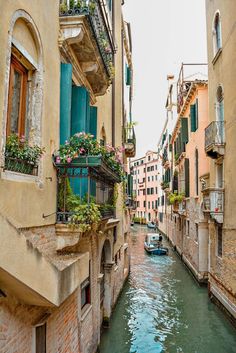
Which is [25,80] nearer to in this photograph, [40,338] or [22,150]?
[22,150]

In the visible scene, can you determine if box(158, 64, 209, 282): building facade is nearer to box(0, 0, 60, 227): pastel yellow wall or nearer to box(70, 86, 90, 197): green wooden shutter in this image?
box(70, 86, 90, 197): green wooden shutter

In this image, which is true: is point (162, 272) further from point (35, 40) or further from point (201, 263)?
point (35, 40)

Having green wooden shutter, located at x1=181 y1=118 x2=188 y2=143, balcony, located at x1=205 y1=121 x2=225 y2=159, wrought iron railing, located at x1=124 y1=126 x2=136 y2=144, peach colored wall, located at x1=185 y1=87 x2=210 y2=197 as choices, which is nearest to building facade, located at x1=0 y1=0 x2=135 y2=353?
balcony, located at x1=205 y1=121 x2=225 y2=159

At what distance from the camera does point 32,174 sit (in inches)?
171

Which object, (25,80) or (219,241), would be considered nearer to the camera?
(25,80)

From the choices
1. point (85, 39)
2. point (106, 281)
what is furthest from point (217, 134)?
point (85, 39)

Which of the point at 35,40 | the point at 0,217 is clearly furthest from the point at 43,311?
the point at 35,40

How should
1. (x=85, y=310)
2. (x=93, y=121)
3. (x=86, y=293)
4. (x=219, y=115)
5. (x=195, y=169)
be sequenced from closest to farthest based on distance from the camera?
(x=85, y=310) → (x=86, y=293) → (x=93, y=121) → (x=219, y=115) → (x=195, y=169)

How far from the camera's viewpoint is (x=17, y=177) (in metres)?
3.83

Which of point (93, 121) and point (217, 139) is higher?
point (217, 139)

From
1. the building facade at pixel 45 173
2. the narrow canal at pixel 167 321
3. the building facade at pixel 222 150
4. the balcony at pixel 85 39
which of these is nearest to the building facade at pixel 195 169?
the narrow canal at pixel 167 321

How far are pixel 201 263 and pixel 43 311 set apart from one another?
12530 millimetres

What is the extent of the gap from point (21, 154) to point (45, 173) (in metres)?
0.82

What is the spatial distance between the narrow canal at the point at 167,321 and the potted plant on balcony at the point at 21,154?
20.5 feet
